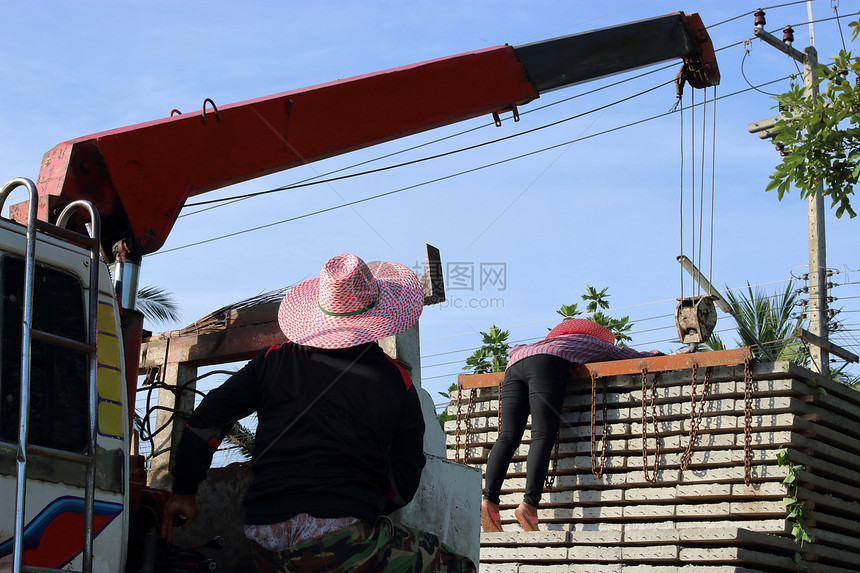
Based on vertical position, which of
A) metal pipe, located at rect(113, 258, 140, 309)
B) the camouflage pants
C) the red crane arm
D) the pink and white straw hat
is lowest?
the camouflage pants

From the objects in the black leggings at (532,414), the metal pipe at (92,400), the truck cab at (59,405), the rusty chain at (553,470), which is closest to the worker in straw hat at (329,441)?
the truck cab at (59,405)

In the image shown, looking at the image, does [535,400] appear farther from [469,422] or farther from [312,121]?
[312,121]

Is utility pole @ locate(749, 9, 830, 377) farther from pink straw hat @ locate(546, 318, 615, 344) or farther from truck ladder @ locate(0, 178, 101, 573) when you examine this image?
truck ladder @ locate(0, 178, 101, 573)

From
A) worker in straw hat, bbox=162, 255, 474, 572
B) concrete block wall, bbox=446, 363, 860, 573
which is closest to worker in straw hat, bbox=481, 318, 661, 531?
concrete block wall, bbox=446, 363, 860, 573

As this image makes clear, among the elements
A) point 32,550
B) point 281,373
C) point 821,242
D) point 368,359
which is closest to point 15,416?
point 32,550

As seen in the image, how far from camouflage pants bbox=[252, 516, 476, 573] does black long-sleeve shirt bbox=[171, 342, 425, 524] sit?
8 centimetres

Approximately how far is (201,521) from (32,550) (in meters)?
1.77

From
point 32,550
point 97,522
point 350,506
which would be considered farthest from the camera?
point 350,506

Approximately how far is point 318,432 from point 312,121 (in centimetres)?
290

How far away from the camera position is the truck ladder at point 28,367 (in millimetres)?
2730

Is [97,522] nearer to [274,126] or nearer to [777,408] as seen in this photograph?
[274,126]

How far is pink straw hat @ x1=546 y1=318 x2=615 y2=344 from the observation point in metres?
7.22

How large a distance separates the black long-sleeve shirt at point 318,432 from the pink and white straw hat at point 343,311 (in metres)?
0.07

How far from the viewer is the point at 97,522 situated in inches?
125
